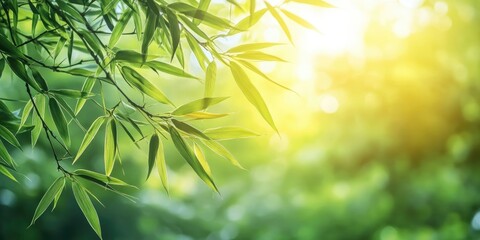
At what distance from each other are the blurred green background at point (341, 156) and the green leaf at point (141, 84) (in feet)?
8.19

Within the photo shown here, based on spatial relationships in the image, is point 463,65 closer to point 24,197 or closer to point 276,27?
point 276,27

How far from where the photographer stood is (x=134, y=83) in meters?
0.89

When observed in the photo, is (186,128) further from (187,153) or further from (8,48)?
(8,48)

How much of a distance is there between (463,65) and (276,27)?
6.48 ft

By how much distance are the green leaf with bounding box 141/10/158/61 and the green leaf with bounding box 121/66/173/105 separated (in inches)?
2.9

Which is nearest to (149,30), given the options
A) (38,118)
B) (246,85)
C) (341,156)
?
(246,85)

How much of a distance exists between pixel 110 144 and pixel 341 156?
407cm

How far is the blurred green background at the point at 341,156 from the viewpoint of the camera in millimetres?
4094

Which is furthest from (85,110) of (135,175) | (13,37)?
(13,37)

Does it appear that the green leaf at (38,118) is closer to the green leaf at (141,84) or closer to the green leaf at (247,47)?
the green leaf at (141,84)

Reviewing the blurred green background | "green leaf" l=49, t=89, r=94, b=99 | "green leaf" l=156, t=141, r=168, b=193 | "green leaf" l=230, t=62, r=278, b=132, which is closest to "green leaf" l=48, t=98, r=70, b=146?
"green leaf" l=49, t=89, r=94, b=99

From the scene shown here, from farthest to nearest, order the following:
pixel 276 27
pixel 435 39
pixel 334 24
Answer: pixel 435 39 → pixel 334 24 → pixel 276 27

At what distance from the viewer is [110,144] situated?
94 centimetres

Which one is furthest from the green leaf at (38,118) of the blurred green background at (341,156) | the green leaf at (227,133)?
the blurred green background at (341,156)
